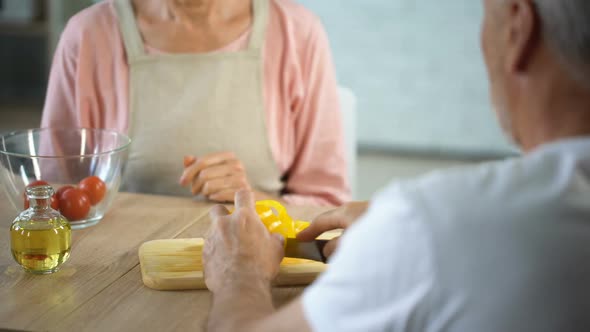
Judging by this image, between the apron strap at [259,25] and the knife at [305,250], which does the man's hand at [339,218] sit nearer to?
the knife at [305,250]

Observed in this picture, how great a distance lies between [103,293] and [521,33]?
669 mm

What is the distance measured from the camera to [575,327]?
69cm

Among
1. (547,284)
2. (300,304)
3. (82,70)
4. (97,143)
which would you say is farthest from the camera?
(82,70)

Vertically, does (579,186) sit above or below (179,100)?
above

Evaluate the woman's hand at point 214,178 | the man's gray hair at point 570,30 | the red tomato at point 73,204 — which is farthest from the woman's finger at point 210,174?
the man's gray hair at point 570,30

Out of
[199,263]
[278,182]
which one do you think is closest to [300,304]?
[199,263]

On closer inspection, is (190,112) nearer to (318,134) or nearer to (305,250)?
(318,134)

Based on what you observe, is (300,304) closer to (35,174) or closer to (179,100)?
(35,174)

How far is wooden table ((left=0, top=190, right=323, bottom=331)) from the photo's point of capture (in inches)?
38.3

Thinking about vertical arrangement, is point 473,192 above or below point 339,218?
above

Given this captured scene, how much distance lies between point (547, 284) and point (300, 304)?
25 centimetres

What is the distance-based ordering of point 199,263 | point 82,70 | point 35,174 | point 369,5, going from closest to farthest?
point 199,263, point 35,174, point 82,70, point 369,5

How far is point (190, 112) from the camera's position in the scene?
69.9 inches

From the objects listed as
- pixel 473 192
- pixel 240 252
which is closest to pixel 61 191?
pixel 240 252
